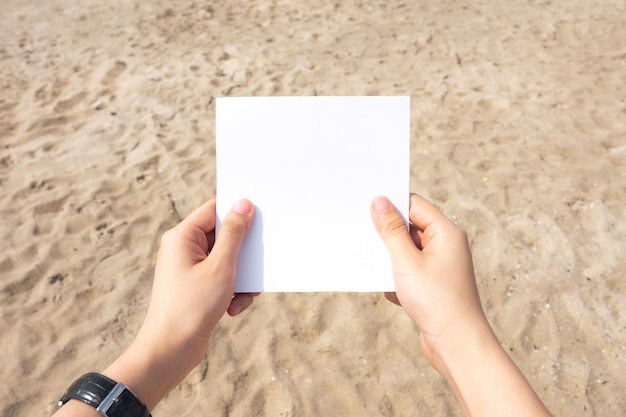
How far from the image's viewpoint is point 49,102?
4.01 metres

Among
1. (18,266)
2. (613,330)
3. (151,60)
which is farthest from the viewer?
(151,60)

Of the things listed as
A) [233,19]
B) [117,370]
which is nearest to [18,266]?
[117,370]

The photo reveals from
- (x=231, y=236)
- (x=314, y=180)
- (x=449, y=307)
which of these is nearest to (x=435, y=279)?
(x=449, y=307)

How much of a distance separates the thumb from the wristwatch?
713mm

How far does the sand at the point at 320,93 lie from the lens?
2080mm

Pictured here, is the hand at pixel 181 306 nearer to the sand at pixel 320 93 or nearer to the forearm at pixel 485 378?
the forearm at pixel 485 378

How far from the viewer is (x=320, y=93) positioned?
3996 millimetres

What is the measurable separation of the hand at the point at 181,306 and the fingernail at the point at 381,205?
0.34 m

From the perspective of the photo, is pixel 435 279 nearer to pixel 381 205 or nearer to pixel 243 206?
pixel 381 205

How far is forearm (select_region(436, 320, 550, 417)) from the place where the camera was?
0.98 m

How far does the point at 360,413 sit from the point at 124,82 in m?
3.70

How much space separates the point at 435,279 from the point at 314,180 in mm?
420

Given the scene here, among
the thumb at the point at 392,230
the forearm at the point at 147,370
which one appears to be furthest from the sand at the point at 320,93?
the thumb at the point at 392,230

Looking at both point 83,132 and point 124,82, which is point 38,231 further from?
point 124,82
